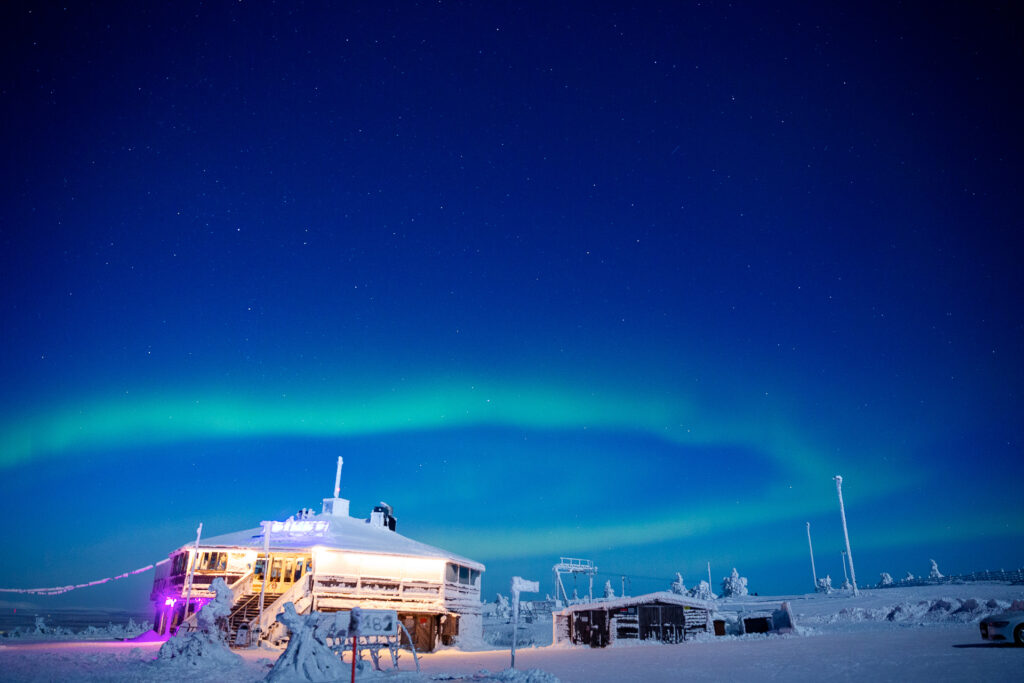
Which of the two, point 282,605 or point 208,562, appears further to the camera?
point 208,562

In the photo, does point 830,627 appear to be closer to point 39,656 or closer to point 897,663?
point 897,663

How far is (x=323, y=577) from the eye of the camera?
37719mm

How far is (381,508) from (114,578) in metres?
19.8

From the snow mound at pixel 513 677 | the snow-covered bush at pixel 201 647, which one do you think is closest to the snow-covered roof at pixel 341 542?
the snow-covered bush at pixel 201 647

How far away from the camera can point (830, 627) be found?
145 ft

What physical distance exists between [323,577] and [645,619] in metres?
20.5

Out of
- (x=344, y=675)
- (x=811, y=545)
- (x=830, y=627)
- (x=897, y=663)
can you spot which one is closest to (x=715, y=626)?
(x=830, y=627)

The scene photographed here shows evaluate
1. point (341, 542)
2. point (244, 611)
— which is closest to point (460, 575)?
point (341, 542)

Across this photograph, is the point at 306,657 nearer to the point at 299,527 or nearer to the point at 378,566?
the point at 378,566

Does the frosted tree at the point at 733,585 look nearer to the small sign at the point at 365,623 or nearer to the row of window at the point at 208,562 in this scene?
the row of window at the point at 208,562

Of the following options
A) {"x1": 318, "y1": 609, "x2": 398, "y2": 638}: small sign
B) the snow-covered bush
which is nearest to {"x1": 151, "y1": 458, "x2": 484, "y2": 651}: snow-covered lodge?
the snow-covered bush

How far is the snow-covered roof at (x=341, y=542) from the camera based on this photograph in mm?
39125

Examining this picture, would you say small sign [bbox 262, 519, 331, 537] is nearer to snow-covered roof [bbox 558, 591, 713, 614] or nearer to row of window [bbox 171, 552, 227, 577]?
row of window [bbox 171, 552, 227, 577]

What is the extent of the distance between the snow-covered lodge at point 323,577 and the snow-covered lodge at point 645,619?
850 centimetres
